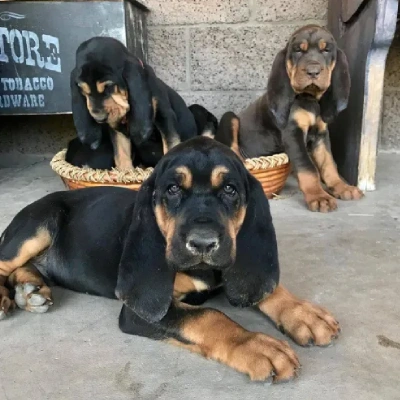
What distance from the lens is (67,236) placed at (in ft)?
8.29

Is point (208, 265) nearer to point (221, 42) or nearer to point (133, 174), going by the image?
point (133, 174)

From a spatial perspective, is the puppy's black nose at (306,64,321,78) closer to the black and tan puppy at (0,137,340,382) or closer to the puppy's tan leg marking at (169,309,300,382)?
the black and tan puppy at (0,137,340,382)

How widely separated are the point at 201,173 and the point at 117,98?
2.04 m

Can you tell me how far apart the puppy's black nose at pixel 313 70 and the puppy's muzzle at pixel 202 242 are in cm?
241

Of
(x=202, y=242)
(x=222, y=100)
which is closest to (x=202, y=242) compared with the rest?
(x=202, y=242)

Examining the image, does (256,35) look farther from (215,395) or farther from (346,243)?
(215,395)

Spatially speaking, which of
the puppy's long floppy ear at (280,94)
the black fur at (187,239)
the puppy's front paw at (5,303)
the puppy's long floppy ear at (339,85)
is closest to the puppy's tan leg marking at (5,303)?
the puppy's front paw at (5,303)

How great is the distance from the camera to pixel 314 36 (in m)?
3.91

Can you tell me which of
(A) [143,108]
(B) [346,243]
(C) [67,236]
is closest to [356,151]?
(B) [346,243]

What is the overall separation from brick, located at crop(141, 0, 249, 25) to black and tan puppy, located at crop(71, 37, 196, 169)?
1.67 m

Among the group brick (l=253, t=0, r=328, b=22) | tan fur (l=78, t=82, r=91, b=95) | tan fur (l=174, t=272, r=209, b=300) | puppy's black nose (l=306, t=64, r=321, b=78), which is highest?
brick (l=253, t=0, r=328, b=22)

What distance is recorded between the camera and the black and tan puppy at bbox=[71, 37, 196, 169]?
3.71 metres

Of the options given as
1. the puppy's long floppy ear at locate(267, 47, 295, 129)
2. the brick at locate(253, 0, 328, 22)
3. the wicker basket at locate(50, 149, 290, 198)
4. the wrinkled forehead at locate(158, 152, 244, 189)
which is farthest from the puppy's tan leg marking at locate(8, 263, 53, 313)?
the brick at locate(253, 0, 328, 22)

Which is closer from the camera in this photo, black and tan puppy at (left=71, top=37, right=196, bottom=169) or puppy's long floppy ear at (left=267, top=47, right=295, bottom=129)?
black and tan puppy at (left=71, top=37, right=196, bottom=169)
